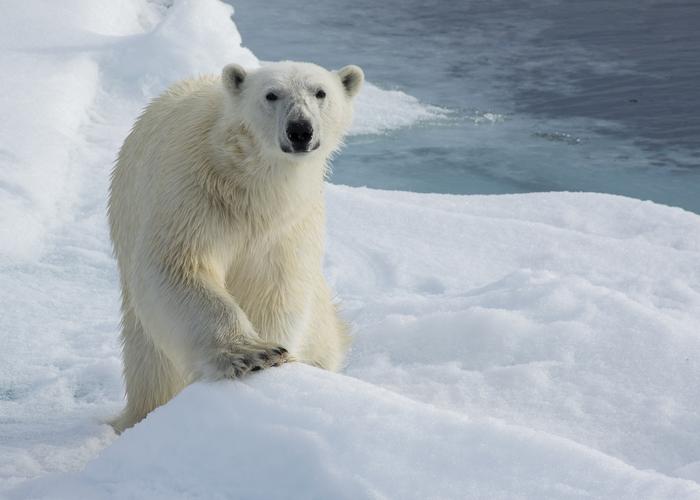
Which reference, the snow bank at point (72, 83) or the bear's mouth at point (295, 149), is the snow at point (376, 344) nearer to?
the snow bank at point (72, 83)

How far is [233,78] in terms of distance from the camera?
309cm

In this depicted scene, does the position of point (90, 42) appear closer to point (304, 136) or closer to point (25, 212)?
point (25, 212)

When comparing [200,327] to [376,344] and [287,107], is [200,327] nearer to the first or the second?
[287,107]

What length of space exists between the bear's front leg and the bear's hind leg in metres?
0.38

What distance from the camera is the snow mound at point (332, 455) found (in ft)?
6.70

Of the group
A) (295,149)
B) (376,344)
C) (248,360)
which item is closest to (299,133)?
(295,149)

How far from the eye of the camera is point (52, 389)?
3.79 m

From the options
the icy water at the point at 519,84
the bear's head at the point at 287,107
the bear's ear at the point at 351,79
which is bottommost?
the bear's head at the point at 287,107

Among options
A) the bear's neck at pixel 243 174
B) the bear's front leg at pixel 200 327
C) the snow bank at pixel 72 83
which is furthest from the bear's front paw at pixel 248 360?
the snow bank at pixel 72 83

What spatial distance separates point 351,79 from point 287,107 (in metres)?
0.49

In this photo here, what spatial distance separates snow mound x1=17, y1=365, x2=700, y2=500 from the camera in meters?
2.04

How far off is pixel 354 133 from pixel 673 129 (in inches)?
137

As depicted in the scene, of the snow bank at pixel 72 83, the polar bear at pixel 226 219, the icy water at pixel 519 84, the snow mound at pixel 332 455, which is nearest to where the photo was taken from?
the snow mound at pixel 332 455

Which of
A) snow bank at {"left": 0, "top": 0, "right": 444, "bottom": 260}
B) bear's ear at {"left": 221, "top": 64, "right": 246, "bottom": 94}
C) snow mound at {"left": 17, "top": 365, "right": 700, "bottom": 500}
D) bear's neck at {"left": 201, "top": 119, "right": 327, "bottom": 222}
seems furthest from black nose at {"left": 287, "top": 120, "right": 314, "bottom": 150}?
snow bank at {"left": 0, "top": 0, "right": 444, "bottom": 260}
